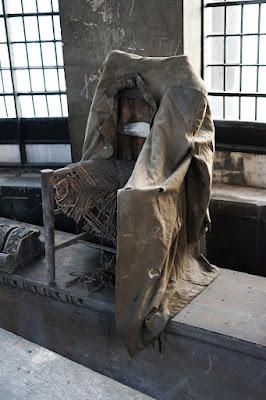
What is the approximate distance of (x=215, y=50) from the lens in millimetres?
5391

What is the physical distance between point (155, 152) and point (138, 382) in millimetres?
1551

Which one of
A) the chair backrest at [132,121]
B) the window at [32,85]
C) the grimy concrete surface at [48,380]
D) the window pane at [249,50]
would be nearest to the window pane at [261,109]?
the window pane at [249,50]

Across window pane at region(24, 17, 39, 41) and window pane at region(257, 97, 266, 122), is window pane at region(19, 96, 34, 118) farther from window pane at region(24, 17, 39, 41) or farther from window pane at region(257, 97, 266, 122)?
window pane at region(257, 97, 266, 122)

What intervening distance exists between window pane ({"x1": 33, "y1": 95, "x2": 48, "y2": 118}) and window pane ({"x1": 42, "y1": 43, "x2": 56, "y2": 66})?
1.27ft

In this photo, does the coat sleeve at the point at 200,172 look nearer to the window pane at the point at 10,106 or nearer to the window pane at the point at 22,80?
the window pane at the point at 22,80

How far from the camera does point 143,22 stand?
4934mm

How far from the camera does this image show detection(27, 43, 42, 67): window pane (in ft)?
19.3

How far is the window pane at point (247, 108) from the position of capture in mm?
5344

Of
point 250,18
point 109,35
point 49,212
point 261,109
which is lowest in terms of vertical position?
point 49,212

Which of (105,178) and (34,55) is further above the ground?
(34,55)

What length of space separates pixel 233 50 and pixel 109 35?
121 centimetres

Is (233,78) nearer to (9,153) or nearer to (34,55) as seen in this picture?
(34,55)

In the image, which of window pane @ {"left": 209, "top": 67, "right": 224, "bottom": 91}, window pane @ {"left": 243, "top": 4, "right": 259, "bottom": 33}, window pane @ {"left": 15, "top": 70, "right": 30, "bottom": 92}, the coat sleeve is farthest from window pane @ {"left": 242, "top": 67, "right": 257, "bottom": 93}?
window pane @ {"left": 15, "top": 70, "right": 30, "bottom": 92}

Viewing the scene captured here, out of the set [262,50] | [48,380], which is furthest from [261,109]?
[48,380]
